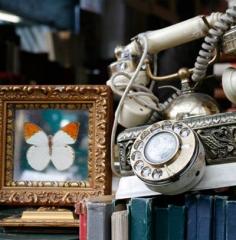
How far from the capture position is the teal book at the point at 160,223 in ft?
2.01

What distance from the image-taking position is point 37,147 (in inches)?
30.0

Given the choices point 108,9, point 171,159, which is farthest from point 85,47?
point 171,159

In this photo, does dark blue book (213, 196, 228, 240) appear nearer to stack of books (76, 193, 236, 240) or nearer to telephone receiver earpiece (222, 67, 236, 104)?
stack of books (76, 193, 236, 240)

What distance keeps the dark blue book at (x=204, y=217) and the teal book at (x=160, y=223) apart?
0.03 m

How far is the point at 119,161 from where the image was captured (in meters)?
0.71

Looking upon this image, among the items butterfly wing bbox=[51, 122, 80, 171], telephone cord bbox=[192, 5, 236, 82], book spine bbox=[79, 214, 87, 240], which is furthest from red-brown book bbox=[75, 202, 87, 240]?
telephone cord bbox=[192, 5, 236, 82]

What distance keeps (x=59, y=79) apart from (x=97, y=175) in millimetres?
1072

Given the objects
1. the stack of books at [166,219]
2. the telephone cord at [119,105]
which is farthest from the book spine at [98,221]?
the telephone cord at [119,105]

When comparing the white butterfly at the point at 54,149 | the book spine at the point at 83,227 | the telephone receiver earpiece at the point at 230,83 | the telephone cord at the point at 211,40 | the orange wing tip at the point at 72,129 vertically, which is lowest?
the book spine at the point at 83,227

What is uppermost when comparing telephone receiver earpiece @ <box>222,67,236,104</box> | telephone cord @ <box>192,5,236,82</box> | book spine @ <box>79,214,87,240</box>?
telephone cord @ <box>192,5,236,82</box>

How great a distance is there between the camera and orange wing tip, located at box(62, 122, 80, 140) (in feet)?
2.48

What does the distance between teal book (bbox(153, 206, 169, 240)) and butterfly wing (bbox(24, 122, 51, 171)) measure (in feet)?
0.65

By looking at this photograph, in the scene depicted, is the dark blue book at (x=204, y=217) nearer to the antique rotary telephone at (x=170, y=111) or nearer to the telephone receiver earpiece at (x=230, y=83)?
the antique rotary telephone at (x=170, y=111)

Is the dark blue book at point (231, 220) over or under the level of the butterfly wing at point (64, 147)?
under
